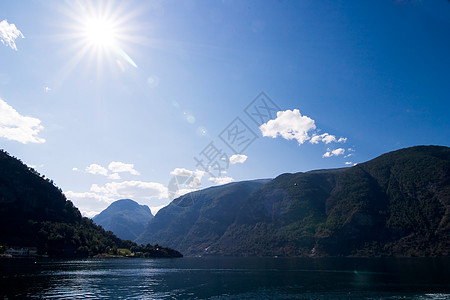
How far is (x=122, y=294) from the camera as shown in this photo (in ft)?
199

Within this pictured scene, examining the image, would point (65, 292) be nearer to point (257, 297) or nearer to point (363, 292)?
point (257, 297)

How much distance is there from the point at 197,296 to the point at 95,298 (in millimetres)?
19925

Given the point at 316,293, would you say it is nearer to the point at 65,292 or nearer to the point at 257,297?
the point at 257,297

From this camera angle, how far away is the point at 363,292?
63.6 metres

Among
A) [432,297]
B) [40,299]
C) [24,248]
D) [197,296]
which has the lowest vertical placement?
[432,297]

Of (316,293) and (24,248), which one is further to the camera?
(24,248)

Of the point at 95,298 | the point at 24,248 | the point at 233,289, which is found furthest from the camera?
the point at 24,248

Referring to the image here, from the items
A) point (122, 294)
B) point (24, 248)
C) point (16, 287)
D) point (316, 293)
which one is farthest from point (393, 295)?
point (24, 248)

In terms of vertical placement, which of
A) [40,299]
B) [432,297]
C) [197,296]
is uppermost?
[40,299]

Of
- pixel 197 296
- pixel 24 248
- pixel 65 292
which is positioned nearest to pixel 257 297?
pixel 197 296

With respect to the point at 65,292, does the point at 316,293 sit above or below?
below

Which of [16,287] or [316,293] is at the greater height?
[16,287]

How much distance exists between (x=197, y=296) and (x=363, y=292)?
3720 centimetres

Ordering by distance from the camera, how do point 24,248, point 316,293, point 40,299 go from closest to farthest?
1. point 40,299
2. point 316,293
3. point 24,248
